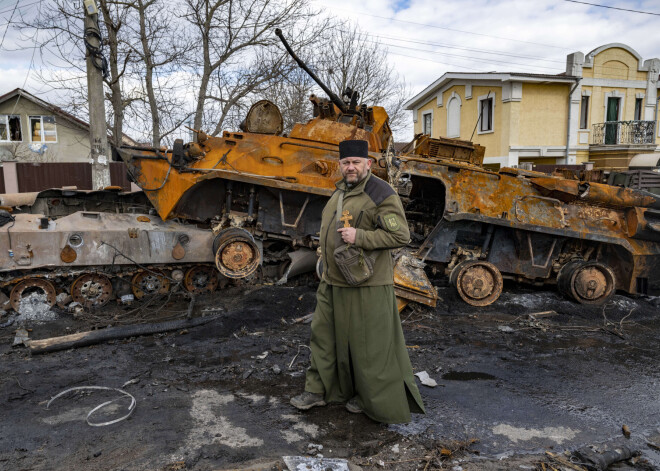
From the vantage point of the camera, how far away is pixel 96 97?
36.2ft

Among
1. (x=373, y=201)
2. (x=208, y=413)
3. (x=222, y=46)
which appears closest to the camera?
(x=373, y=201)

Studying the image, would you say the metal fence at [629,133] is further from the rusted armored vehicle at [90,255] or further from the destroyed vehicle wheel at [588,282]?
the rusted armored vehicle at [90,255]

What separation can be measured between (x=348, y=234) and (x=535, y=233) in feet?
17.7

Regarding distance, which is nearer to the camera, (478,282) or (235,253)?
(235,253)

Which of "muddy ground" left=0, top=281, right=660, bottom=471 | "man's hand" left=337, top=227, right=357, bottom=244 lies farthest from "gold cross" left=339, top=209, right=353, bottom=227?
"muddy ground" left=0, top=281, right=660, bottom=471

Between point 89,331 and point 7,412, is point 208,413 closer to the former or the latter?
point 7,412

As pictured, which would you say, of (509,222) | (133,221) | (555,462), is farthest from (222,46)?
(555,462)

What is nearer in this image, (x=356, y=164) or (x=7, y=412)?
(x=356, y=164)

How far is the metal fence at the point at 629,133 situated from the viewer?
2612 centimetres

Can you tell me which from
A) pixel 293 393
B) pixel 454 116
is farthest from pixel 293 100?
pixel 293 393

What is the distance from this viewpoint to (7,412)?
4.08 meters

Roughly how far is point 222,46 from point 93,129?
688 centimetres

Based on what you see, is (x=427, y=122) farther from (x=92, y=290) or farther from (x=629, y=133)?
(x=92, y=290)

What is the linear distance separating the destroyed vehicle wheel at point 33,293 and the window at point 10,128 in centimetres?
2501
